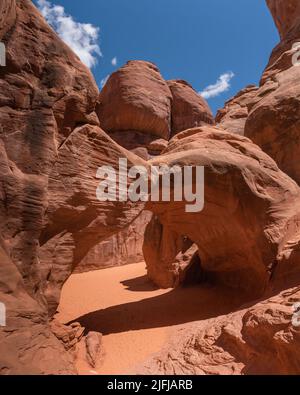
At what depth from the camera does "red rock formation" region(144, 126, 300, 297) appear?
6469 millimetres

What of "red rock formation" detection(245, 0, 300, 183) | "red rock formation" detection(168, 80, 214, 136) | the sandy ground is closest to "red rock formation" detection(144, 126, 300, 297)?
the sandy ground

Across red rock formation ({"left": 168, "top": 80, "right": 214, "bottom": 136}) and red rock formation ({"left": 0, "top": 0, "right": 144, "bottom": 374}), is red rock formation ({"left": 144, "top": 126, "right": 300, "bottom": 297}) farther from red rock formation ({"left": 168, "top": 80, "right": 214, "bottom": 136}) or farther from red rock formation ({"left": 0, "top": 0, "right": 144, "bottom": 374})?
red rock formation ({"left": 168, "top": 80, "right": 214, "bottom": 136})

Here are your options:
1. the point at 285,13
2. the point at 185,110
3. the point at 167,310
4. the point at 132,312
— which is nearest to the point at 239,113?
the point at 185,110

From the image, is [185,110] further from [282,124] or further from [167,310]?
[167,310]

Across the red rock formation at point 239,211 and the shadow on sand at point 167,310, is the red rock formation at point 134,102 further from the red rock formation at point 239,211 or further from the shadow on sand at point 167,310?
the shadow on sand at point 167,310

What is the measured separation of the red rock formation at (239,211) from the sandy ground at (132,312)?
97cm

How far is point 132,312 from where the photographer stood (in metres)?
7.43

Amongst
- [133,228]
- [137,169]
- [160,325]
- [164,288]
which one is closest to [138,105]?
[133,228]

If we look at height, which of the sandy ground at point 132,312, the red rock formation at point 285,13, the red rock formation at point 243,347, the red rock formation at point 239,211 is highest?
the red rock formation at point 285,13

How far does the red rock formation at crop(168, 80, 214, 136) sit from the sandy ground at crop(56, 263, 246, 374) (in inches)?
492

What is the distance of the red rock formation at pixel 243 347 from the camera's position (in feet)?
12.7

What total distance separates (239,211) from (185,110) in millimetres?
14832

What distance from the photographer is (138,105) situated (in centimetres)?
1728

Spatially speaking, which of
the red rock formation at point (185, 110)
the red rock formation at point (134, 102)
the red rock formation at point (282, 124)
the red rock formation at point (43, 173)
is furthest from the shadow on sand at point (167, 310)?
the red rock formation at point (185, 110)
